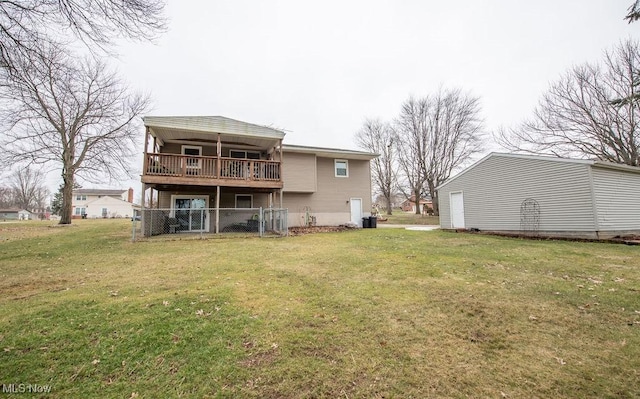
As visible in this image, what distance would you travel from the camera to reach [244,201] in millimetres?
16422

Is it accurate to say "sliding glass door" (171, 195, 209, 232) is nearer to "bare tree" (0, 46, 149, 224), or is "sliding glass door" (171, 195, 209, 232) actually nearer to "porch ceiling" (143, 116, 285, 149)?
"porch ceiling" (143, 116, 285, 149)

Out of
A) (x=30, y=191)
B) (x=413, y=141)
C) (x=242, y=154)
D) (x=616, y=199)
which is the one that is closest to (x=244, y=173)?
(x=242, y=154)

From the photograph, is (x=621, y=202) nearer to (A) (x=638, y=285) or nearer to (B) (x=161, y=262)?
(A) (x=638, y=285)

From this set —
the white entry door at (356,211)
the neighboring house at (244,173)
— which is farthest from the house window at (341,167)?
the white entry door at (356,211)

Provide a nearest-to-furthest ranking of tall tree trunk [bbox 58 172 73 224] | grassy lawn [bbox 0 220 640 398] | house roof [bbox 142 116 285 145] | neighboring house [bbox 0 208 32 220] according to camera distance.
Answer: grassy lawn [bbox 0 220 640 398] < house roof [bbox 142 116 285 145] < tall tree trunk [bbox 58 172 73 224] < neighboring house [bbox 0 208 32 220]

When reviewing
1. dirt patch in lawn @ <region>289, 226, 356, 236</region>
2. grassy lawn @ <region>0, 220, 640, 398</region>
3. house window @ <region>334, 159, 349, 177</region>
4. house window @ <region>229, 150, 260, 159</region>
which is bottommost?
grassy lawn @ <region>0, 220, 640, 398</region>

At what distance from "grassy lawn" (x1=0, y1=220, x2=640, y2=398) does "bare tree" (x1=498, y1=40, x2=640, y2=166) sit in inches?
755

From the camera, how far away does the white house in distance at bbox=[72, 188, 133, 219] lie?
4816 cm

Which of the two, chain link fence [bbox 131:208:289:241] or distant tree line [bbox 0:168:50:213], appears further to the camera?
distant tree line [bbox 0:168:50:213]

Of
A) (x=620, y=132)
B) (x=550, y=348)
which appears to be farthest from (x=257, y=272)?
(x=620, y=132)

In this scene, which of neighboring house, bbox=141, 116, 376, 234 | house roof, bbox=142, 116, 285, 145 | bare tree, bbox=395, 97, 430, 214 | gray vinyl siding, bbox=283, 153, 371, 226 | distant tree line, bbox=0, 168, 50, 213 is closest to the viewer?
house roof, bbox=142, 116, 285, 145

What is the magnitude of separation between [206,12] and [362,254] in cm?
808

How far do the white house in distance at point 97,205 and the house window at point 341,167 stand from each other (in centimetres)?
4882

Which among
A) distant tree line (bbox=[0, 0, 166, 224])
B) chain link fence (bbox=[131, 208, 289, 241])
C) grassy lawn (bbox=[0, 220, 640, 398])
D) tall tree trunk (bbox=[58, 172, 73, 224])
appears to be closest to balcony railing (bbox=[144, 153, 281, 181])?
chain link fence (bbox=[131, 208, 289, 241])
